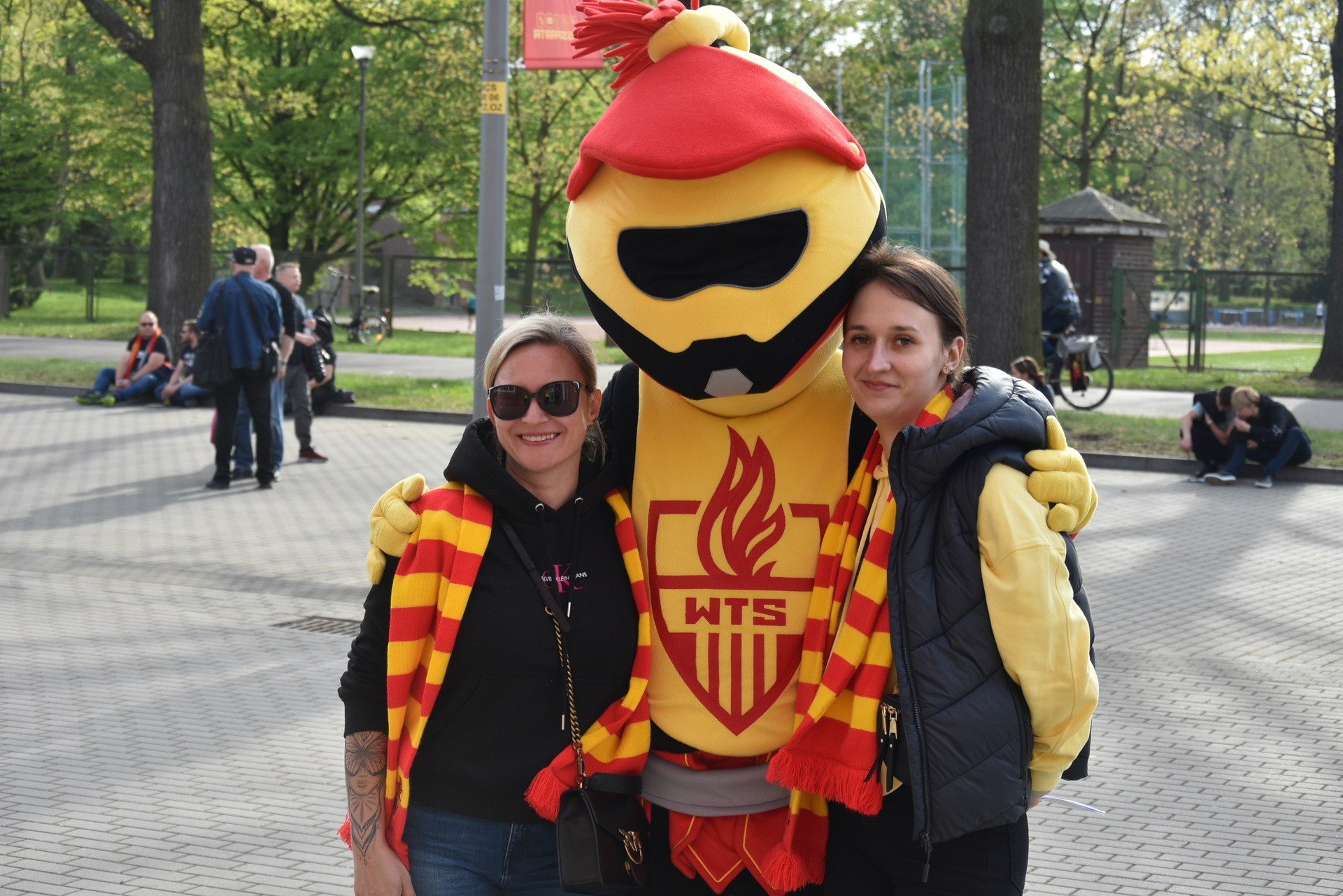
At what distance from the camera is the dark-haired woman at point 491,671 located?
2.60 meters

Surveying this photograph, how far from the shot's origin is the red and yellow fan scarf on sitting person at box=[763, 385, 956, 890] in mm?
2508

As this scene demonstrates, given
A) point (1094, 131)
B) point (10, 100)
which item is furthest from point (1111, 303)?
point (10, 100)

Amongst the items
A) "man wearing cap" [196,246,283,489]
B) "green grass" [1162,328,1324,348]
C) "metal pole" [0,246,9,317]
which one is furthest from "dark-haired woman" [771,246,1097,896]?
"metal pole" [0,246,9,317]

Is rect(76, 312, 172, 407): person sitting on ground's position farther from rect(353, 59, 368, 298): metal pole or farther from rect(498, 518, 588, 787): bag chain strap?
rect(498, 518, 588, 787): bag chain strap

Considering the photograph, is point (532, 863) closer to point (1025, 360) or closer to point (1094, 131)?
point (1025, 360)

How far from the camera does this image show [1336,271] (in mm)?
19531

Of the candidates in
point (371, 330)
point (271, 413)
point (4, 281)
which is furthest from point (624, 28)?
point (4, 281)

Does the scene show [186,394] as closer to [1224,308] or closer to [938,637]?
[938,637]

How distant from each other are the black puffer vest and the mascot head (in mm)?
450

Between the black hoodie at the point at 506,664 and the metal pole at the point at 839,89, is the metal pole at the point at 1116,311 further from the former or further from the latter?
the black hoodie at the point at 506,664

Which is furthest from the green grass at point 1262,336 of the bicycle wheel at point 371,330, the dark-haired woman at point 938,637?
the dark-haired woman at point 938,637

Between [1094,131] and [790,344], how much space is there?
40.2m

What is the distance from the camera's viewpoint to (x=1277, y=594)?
8422mm

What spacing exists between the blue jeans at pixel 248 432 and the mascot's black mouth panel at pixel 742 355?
9.42 meters
